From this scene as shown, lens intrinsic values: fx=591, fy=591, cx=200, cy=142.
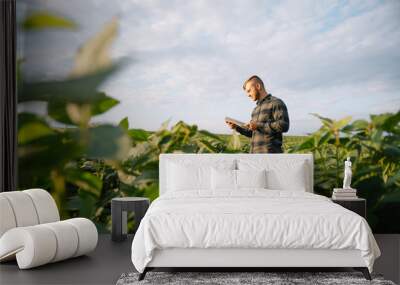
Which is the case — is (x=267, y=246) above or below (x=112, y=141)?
below

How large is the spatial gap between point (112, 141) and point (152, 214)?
2.58 metres

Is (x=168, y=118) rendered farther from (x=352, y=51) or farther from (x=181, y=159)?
(x=352, y=51)

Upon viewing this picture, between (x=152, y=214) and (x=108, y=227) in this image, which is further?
(x=108, y=227)

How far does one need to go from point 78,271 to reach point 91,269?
0.12 metres

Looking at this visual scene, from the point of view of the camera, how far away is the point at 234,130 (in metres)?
6.88

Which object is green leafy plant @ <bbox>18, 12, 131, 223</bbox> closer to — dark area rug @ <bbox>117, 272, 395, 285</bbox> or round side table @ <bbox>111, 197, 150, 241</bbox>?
round side table @ <bbox>111, 197, 150, 241</bbox>

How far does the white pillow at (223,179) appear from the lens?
6031 mm

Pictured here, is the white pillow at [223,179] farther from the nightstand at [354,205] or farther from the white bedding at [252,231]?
the white bedding at [252,231]

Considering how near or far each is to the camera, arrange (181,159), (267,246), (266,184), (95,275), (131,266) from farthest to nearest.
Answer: (181,159) < (266,184) < (131,266) < (95,275) < (267,246)

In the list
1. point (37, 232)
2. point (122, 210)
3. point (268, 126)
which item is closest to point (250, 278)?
point (37, 232)

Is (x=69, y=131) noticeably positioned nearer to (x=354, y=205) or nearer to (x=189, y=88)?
(x=189, y=88)

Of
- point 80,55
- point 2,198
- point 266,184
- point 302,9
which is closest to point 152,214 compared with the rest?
point 2,198

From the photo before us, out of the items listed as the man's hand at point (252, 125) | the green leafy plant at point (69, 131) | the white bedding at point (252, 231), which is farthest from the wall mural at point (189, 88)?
the white bedding at point (252, 231)

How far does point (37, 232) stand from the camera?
4680 mm
